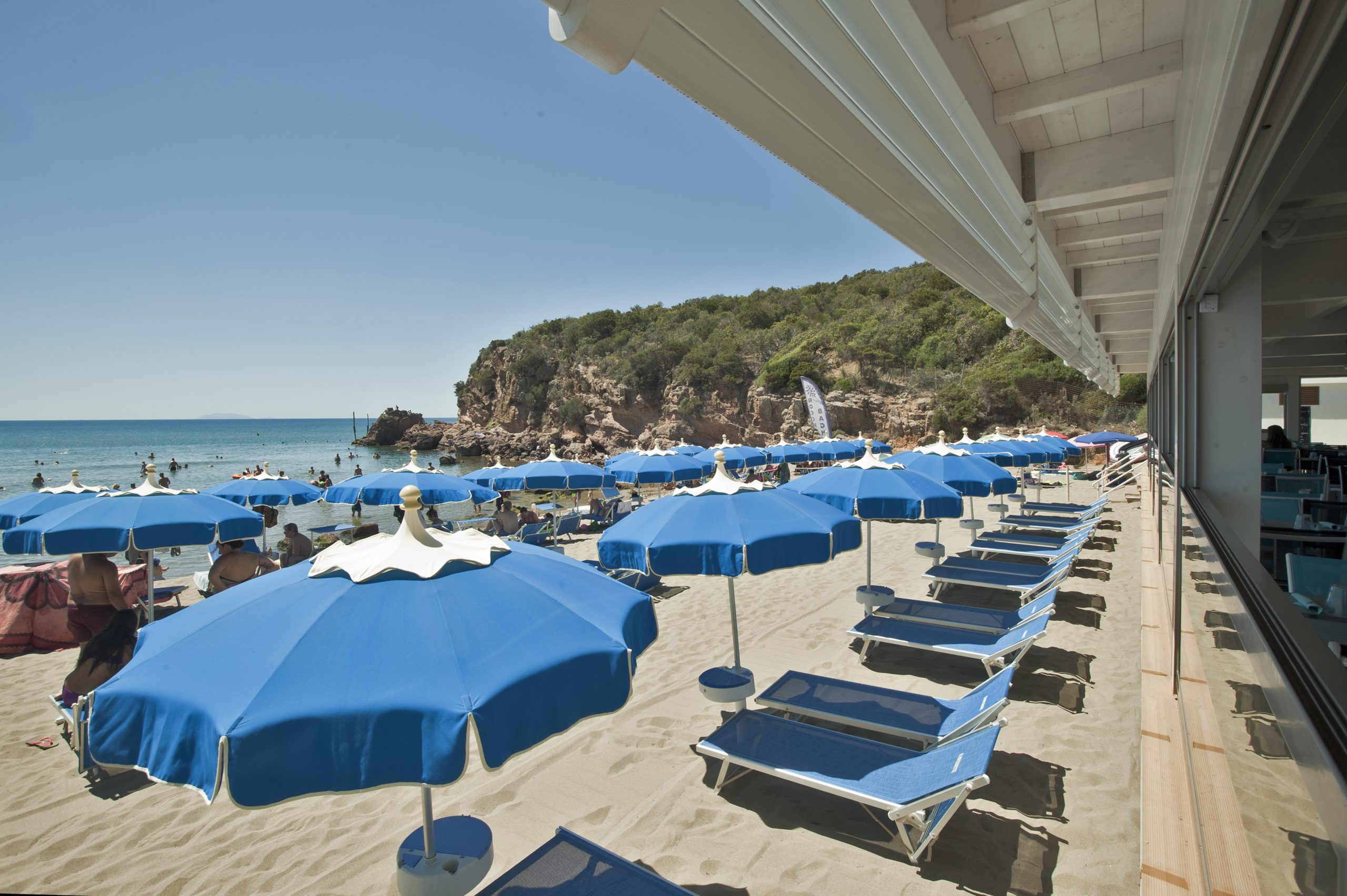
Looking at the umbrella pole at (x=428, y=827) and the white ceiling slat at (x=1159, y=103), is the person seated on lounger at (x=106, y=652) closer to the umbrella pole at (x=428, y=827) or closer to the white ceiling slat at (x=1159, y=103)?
the umbrella pole at (x=428, y=827)

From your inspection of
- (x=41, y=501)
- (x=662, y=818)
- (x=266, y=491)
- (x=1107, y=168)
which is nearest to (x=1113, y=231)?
(x=1107, y=168)

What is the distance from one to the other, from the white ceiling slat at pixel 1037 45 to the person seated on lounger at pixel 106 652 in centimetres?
609

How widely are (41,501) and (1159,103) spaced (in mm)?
12180

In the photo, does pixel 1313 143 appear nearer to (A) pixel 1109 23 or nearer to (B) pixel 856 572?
(A) pixel 1109 23

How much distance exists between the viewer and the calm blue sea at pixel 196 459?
24781 millimetres

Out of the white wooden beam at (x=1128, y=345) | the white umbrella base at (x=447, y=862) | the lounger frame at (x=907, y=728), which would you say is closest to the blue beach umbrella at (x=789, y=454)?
the white wooden beam at (x=1128, y=345)

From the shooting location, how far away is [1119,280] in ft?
18.5

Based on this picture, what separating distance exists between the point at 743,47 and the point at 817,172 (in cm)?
63

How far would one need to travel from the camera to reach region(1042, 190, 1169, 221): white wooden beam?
3.30 metres

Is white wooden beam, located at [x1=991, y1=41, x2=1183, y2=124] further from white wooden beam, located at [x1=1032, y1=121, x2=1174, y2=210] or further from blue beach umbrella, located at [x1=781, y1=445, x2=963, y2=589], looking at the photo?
blue beach umbrella, located at [x1=781, y1=445, x2=963, y2=589]

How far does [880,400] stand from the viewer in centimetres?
3344

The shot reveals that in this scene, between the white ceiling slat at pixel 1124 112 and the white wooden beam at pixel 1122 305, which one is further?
the white wooden beam at pixel 1122 305

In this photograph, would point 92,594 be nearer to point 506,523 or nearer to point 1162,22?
point 506,523

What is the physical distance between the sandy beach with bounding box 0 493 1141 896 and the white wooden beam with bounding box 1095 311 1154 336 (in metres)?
4.61
